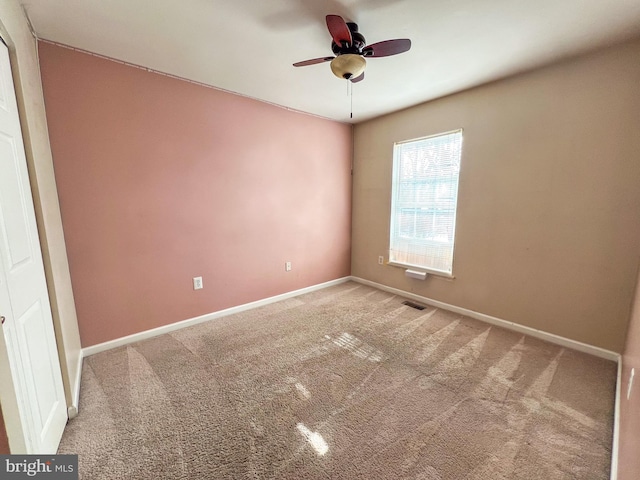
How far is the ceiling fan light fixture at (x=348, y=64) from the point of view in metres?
1.70

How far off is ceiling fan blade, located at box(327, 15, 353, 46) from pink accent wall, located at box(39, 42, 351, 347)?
158 centimetres

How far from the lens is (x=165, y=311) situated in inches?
101

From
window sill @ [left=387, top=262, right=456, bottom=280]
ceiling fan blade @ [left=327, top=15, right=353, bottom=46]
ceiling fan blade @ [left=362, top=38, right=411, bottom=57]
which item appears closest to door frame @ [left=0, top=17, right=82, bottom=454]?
ceiling fan blade @ [left=327, top=15, right=353, bottom=46]

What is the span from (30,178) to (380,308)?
317cm

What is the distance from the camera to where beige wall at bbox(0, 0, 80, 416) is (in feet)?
4.18

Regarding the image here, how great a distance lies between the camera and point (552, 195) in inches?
91.0

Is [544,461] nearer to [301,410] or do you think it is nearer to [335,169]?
[301,410]

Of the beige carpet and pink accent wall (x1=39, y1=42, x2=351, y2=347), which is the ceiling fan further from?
the beige carpet

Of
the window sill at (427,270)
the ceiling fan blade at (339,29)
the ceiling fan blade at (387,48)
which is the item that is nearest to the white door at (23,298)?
the ceiling fan blade at (339,29)

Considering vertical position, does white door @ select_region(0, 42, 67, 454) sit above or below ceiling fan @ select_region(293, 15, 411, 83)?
below

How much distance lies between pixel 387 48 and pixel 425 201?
1.95 metres

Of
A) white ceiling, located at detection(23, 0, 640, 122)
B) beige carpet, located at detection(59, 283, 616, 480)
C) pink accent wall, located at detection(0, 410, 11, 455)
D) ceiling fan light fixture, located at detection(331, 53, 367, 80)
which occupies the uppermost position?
white ceiling, located at detection(23, 0, 640, 122)

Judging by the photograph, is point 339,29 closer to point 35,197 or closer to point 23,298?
→ point 35,197

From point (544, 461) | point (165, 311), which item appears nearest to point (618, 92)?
point (544, 461)
